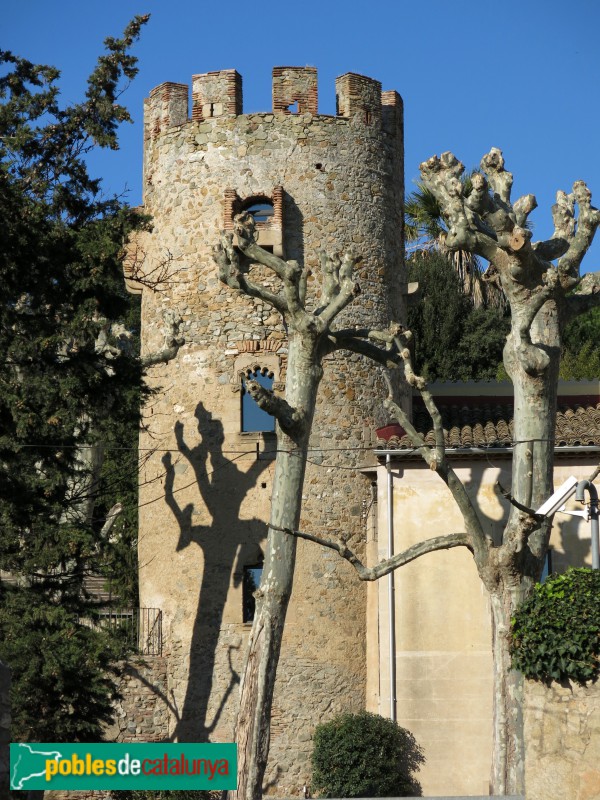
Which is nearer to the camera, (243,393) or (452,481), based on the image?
(452,481)

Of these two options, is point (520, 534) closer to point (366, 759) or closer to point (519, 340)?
point (519, 340)

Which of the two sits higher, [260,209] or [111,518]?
[260,209]

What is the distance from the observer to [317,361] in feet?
64.6

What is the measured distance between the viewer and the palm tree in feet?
151

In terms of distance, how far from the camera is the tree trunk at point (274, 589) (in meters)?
18.1

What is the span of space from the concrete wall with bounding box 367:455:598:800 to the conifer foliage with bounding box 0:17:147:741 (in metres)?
4.80

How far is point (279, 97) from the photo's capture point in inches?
985

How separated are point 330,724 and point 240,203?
942cm

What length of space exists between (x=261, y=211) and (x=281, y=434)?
271 inches

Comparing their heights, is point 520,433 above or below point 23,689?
above

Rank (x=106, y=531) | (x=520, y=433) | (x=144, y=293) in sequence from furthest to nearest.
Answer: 1. (x=106, y=531)
2. (x=144, y=293)
3. (x=520, y=433)

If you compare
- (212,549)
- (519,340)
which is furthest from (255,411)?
(519,340)

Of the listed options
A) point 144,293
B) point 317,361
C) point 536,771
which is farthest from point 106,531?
point 536,771

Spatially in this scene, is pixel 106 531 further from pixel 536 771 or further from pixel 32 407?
pixel 536 771
